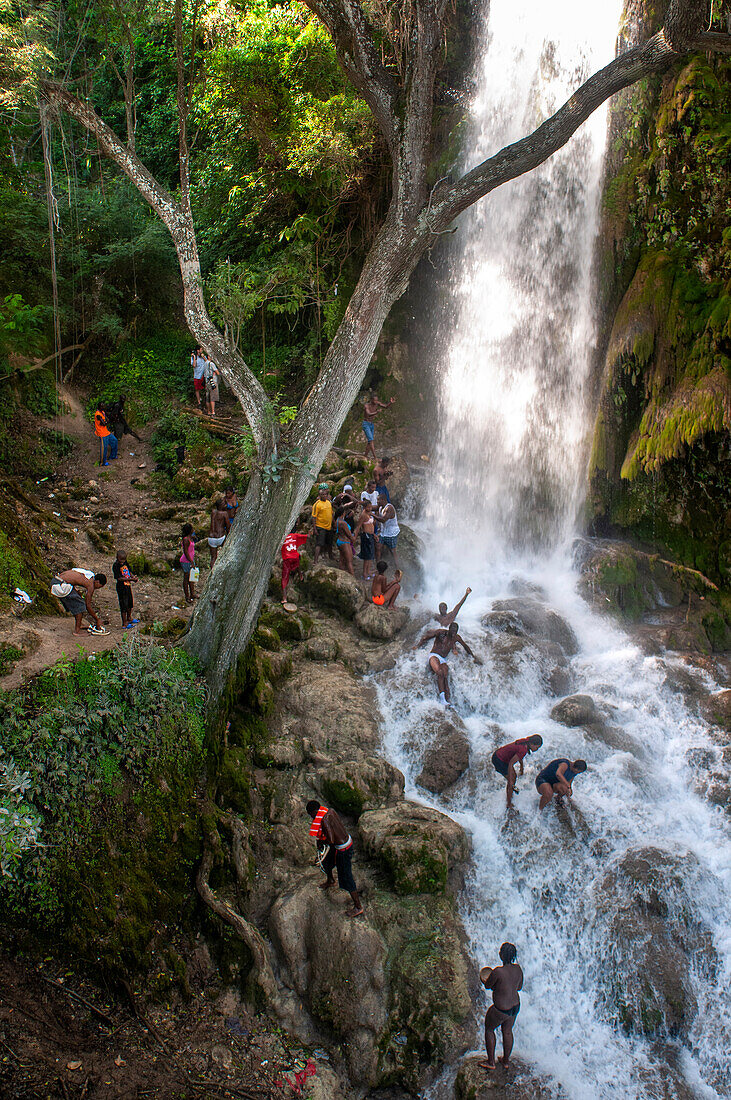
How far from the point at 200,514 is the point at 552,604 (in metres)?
6.60

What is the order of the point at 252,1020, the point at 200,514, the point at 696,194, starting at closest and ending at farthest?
the point at 252,1020 < the point at 696,194 < the point at 200,514

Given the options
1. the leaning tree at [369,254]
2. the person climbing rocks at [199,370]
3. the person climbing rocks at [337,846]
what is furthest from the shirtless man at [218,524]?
the person climbing rocks at [199,370]

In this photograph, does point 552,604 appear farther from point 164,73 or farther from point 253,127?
point 164,73

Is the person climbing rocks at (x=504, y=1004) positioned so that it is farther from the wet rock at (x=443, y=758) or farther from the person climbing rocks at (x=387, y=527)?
the person climbing rocks at (x=387, y=527)

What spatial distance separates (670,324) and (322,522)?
6.72m

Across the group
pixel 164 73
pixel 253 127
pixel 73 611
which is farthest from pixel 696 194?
pixel 164 73

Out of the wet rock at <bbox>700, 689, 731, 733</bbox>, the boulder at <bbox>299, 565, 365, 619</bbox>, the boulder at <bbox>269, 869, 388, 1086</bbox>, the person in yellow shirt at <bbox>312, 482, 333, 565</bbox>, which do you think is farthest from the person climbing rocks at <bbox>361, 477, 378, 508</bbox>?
the boulder at <bbox>269, 869, 388, 1086</bbox>

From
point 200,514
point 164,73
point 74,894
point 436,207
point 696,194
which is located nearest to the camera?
point 74,894

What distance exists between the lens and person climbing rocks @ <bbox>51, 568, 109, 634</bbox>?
328 inches

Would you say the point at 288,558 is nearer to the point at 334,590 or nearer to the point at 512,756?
the point at 334,590

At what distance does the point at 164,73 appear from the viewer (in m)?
20.5

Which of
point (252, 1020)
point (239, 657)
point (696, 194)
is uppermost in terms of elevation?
point (696, 194)

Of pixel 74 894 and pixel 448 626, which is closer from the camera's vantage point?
pixel 74 894

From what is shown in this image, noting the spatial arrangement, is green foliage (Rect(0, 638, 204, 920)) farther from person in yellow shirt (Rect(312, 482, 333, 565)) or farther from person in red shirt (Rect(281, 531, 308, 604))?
person in yellow shirt (Rect(312, 482, 333, 565))
